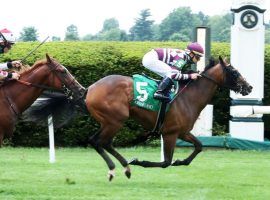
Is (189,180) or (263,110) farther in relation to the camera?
(263,110)

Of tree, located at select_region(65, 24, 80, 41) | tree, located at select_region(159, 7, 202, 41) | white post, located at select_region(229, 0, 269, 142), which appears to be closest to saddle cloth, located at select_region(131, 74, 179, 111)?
white post, located at select_region(229, 0, 269, 142)

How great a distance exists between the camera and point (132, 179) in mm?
10289

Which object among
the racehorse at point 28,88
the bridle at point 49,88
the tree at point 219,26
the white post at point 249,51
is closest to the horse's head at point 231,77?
the racehorse at point 28,88

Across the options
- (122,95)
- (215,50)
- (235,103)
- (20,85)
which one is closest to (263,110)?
(235,103)

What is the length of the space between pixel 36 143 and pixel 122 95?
21.6 feet

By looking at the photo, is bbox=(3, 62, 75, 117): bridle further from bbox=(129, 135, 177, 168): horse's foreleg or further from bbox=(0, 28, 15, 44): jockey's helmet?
bbox=(129, 135, 177, 168): horse's foreleg

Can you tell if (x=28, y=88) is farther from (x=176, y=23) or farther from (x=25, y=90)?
(x=176, y=23)

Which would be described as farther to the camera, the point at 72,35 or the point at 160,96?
the point at 72,35

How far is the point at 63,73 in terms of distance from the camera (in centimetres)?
993

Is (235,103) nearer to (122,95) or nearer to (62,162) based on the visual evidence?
(62,162)

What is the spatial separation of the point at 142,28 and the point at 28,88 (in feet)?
173

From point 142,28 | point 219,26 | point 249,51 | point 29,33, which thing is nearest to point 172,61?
point 249,51

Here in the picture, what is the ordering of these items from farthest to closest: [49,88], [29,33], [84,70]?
[29,33] < [84,70] < [49,88]

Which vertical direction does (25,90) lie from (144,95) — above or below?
above
